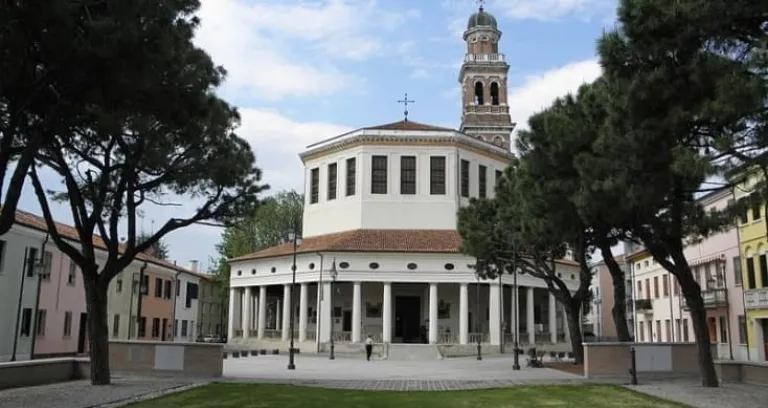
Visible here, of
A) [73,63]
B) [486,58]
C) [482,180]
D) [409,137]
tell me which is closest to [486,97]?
[486,58]

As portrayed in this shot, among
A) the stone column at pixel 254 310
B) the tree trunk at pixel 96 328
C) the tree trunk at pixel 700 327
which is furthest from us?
the stone column at pixel 254 310

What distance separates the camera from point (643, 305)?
53406mm

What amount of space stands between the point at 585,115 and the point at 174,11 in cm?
949

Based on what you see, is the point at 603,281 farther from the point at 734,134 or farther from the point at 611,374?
the point at 734,134

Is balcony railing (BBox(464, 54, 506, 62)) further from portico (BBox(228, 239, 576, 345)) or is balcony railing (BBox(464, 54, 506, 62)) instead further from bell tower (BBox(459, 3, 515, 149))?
portico (BBox(228, 239, 576, 345))

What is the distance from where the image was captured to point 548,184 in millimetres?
17516

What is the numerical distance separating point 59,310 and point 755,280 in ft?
114

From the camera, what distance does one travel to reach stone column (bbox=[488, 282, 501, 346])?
4166cm

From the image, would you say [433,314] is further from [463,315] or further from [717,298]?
[717,298]

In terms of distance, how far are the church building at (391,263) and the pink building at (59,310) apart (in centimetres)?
1200

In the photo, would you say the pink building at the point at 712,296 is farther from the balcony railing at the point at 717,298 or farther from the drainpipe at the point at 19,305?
the drainpipe at the point at 19,305

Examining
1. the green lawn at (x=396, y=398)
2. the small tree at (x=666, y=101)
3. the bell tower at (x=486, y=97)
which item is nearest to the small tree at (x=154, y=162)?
the green lawn at (x=396, y=398)

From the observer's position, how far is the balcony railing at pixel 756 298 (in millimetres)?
34562

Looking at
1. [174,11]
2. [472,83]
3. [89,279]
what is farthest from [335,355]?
[472,83]
